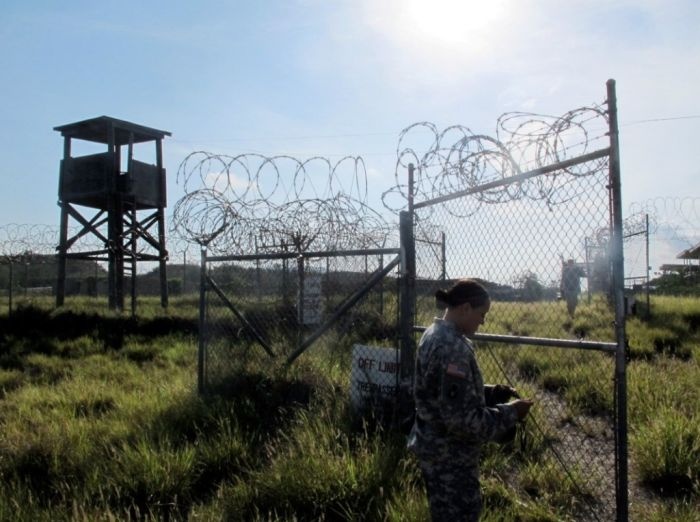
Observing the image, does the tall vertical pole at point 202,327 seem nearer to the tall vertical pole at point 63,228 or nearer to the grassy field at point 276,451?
the grassy field at point 276,451

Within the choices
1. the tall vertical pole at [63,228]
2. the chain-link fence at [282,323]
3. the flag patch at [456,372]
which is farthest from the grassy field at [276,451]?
the tall vertical pole at [63,228]

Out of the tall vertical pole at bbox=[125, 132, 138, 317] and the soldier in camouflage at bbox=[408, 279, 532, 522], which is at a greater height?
the tall vertical pole at bbox=[125, 132, 138, 317]

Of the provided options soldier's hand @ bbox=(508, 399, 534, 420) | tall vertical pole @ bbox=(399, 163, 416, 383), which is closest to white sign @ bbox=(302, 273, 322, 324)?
tall vertical pole @ bbox=(399, 163, 416, 383)

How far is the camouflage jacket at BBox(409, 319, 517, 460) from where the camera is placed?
2.65 meters

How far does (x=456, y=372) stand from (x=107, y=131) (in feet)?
45.3

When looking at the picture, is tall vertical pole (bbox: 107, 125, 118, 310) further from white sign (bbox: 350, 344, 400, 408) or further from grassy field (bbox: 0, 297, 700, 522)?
white sign (bbox: 350, 344, 400, 408)

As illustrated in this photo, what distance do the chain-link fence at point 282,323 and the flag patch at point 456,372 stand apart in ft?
8.12

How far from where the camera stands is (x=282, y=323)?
6773 mm

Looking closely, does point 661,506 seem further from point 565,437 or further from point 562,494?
point 565,437

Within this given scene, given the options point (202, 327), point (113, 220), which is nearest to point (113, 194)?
point (113, 220)

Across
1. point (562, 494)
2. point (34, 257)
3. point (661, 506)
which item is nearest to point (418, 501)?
point (562, 494)

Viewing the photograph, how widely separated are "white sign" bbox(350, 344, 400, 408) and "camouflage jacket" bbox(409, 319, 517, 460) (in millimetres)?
2173

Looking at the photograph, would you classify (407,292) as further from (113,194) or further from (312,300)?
(113,194)

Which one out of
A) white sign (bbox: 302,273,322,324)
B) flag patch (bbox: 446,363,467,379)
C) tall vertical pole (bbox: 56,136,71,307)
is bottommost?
flag patch (bbox: 446,363,467,379)
